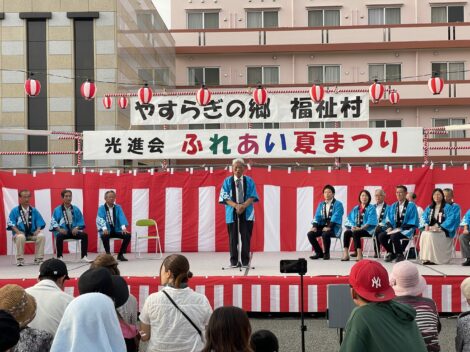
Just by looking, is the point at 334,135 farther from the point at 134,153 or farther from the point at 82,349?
the point at 82,349

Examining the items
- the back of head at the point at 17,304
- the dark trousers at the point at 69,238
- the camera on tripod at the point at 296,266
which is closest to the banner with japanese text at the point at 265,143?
the dark trousers at the point at 69,238

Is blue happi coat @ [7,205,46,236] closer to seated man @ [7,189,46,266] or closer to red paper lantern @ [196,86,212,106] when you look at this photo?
seated man @ [7,189,46,266]

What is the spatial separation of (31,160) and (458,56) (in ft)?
46.2

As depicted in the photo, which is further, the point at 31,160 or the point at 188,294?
the point at 31,160

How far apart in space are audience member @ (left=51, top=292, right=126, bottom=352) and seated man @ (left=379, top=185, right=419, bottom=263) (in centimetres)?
657

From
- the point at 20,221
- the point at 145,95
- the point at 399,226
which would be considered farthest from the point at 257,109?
the point at 20,221

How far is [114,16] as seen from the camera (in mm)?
14609

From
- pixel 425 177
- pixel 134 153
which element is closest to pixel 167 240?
pixel 134 153

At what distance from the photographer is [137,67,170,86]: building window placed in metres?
16.2

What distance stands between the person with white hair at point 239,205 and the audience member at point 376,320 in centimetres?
534

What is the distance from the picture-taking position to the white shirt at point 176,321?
10.6 ft

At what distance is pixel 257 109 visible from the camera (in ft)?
31.9

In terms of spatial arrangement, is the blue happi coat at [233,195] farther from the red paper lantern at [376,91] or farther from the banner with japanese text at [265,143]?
the red paper lantern at [376,91]

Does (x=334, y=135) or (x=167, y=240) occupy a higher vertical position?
(x=334, y=135)
